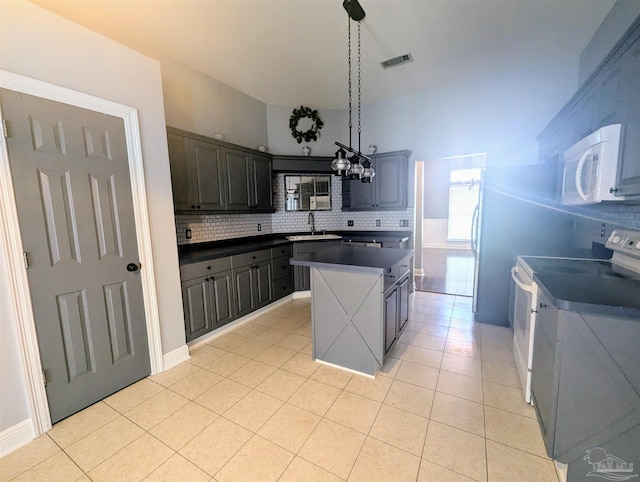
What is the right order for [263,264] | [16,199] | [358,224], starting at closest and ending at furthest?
[16,199]
[263,264]
[358,224]

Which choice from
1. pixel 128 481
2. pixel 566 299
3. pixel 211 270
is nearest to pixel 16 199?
pixel 211 270

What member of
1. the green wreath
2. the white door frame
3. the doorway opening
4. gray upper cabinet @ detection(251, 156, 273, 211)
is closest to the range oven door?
the white door frame

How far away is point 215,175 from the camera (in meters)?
3.29

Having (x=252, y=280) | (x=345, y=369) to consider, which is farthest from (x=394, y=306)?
(x=252, y=280)

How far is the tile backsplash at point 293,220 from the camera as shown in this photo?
147 inches

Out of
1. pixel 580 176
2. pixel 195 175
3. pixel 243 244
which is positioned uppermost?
pixel 195 175

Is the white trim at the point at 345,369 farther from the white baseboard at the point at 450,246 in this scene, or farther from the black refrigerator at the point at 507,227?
the white baseboard at the point at 450,246

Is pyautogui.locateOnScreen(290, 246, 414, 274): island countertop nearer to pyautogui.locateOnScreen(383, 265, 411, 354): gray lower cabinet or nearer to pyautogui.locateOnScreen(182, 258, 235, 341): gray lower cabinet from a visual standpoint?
pyautogui.locateOnScreen(383, 265, 411, 354): gray lower cabinet

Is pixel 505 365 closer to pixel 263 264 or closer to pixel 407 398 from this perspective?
pixel 407 398

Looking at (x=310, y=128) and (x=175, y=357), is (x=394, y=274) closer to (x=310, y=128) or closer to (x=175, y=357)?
(x=175, y=357)

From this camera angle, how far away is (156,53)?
114 inches

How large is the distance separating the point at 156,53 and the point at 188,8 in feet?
3.08

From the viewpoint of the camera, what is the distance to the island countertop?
205cm

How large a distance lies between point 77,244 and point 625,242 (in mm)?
3678
